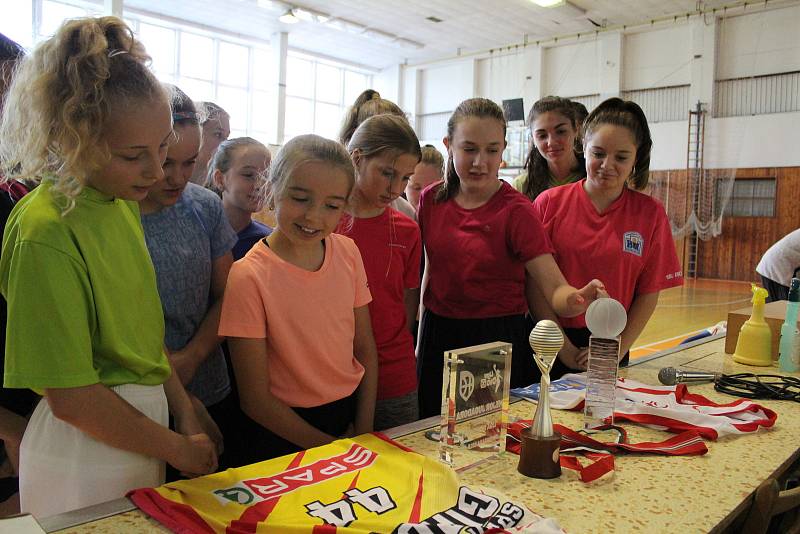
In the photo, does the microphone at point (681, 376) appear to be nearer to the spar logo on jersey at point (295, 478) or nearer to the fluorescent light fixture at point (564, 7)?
the spar logo on jersey at point (295, 478)

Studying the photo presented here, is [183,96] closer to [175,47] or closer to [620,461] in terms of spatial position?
[620,461]

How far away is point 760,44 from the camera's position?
34.9 ft

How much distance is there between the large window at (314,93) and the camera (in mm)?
14180

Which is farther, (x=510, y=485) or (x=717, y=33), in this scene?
(x=717, y=33)

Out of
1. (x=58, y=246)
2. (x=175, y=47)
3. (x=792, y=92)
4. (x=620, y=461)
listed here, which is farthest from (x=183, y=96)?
(x=175, y=47)

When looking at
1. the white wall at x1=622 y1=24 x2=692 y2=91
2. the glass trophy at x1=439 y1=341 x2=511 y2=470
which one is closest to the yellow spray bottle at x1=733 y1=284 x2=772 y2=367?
the glass trophy at x1=439 y1=341 x2=511 y2=470

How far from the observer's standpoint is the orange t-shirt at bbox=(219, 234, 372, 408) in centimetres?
118

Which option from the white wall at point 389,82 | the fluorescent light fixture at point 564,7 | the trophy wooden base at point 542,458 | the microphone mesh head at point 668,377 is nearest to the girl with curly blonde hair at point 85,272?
the trophy wooden base at point 542,458

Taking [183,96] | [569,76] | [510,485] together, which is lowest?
[510,485]

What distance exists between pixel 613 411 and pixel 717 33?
1181cm

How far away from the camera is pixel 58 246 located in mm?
884

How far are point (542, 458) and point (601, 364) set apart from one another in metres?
0.30

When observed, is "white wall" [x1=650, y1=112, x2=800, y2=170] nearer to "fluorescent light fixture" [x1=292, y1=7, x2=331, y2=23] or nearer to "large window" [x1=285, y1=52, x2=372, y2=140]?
"fluorescent light fixture" [x1=292, y1=7, x2=331, y2=23]

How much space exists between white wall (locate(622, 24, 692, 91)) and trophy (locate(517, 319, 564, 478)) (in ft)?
39.1
